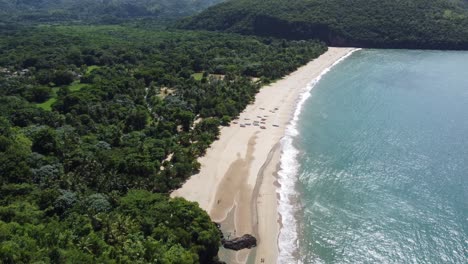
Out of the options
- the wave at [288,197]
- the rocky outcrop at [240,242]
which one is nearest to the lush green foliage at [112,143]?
the rocky outcrop at [240,242]

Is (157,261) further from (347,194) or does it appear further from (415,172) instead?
(415,172)

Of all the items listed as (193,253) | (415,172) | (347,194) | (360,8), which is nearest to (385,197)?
(347,194)

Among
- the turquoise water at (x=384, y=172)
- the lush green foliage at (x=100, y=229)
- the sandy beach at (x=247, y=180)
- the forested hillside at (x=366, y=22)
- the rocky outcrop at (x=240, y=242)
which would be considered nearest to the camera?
the lush green foliage at (x=100, y=229)

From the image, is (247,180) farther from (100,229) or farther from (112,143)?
(100,229)

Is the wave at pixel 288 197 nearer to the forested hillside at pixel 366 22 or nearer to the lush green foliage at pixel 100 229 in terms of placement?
the lush green foliage at pixel 100 229

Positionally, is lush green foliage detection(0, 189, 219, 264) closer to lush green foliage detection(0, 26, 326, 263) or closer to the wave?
lush green foliage detection(0, 26, 326, 263)
